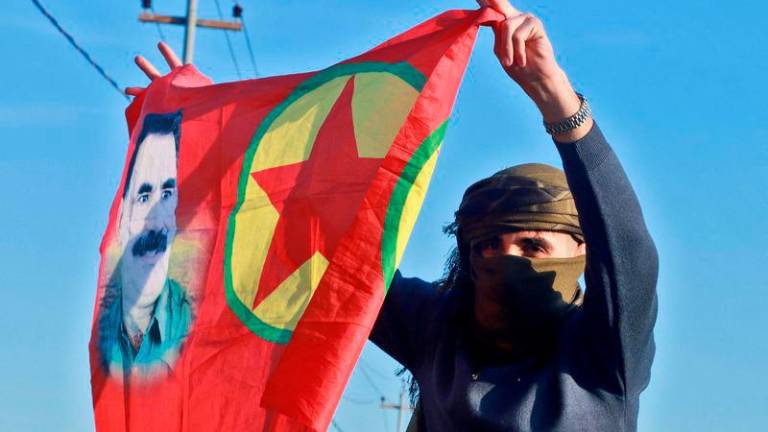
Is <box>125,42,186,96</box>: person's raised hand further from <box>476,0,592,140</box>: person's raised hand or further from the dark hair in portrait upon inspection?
<box>476,0,592,140</box>: person's raised hand

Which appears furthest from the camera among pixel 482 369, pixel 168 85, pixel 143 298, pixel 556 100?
pixel 168 85

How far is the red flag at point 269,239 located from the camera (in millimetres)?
3805

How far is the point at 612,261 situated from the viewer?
12.0ft

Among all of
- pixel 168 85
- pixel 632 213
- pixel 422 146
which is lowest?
pixel 632 213

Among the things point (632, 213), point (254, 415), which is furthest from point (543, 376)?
point (254, 415)

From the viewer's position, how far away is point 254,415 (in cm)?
386

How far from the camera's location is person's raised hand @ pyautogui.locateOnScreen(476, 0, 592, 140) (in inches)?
143

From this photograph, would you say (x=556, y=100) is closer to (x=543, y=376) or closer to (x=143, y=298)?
(x=543, y=376)

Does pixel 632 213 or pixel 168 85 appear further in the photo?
pixel 168 85

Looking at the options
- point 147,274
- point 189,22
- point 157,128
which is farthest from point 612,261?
point 189,22

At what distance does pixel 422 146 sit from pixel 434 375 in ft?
2.15

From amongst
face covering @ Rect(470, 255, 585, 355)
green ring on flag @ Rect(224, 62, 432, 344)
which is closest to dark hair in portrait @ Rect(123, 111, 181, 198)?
green ring on flag @ Rect(224, 62, 432, 344)

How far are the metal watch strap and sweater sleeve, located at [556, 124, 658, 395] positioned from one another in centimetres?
3

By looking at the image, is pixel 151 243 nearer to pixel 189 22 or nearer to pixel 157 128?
pixel 157 128
